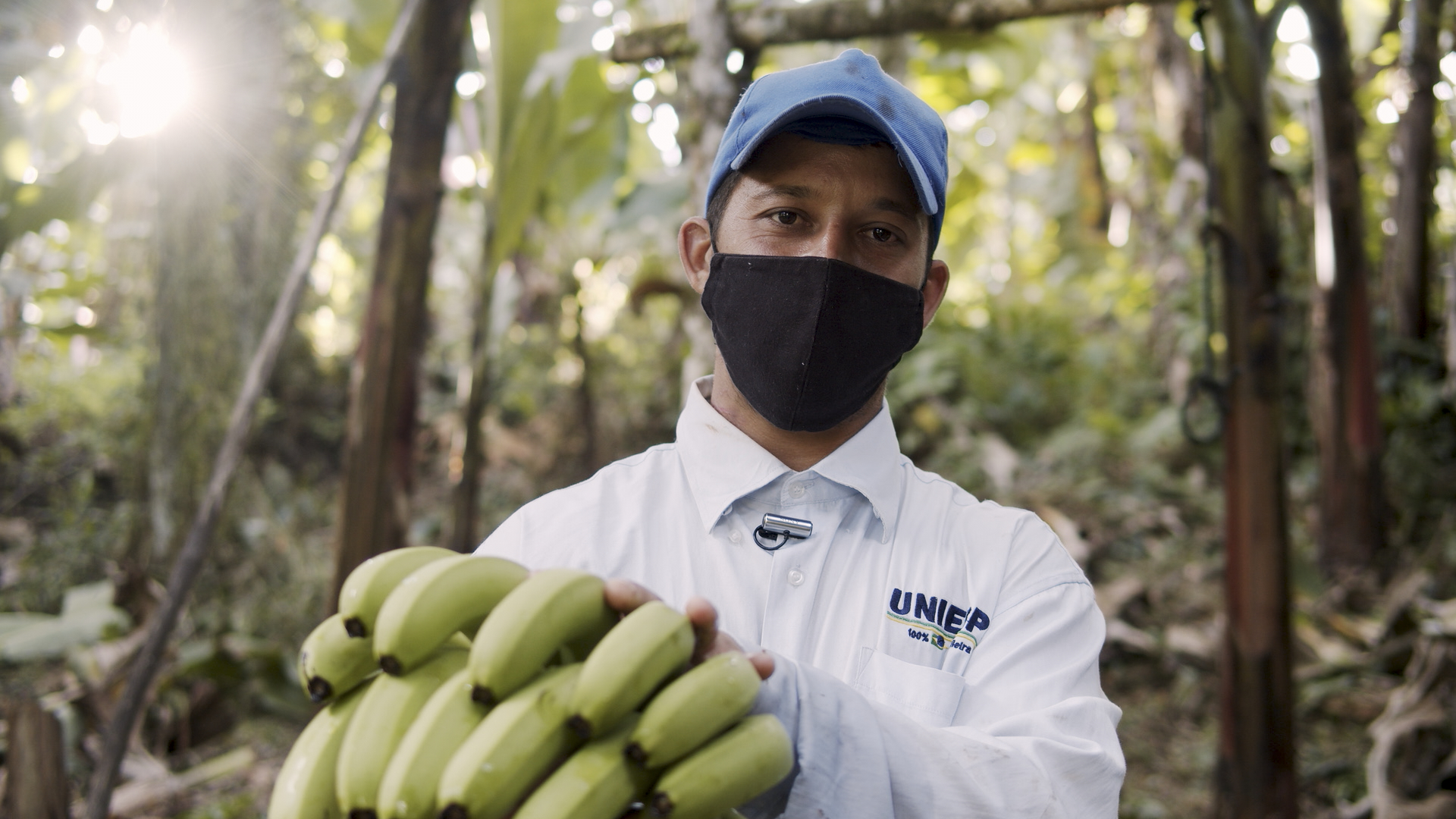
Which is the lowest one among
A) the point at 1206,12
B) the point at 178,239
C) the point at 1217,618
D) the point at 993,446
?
the point at 1217,618

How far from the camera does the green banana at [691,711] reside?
33.7 inches

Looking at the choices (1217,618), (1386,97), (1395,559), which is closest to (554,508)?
(1217,618)

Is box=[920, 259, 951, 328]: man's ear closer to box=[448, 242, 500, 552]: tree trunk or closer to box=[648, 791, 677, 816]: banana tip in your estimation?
box=[648, 791, 677, 816]: banana tip

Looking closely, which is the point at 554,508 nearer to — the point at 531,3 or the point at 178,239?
the point at 531,3

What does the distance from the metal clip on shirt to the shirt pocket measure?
0.68 feet

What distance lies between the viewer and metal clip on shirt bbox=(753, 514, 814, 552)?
1.32 m

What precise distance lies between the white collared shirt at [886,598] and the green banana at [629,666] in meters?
0.13

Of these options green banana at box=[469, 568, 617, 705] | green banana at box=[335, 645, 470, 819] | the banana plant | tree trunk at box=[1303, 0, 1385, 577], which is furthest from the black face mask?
tree trunk at box=[1303, 0, 1385, 577]

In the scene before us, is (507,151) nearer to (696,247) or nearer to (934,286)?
(696,247)

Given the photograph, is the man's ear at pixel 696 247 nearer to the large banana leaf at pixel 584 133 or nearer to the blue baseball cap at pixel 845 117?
the blue baseball cap at pixel 845 117

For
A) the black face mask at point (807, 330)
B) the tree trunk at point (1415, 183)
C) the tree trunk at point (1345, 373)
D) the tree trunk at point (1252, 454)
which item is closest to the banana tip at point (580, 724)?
the black face mask at point (807, 330)

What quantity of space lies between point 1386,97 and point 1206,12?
4.04 metres

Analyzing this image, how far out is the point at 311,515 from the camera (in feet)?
18.1

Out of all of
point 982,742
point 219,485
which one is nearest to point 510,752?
point 982,742
